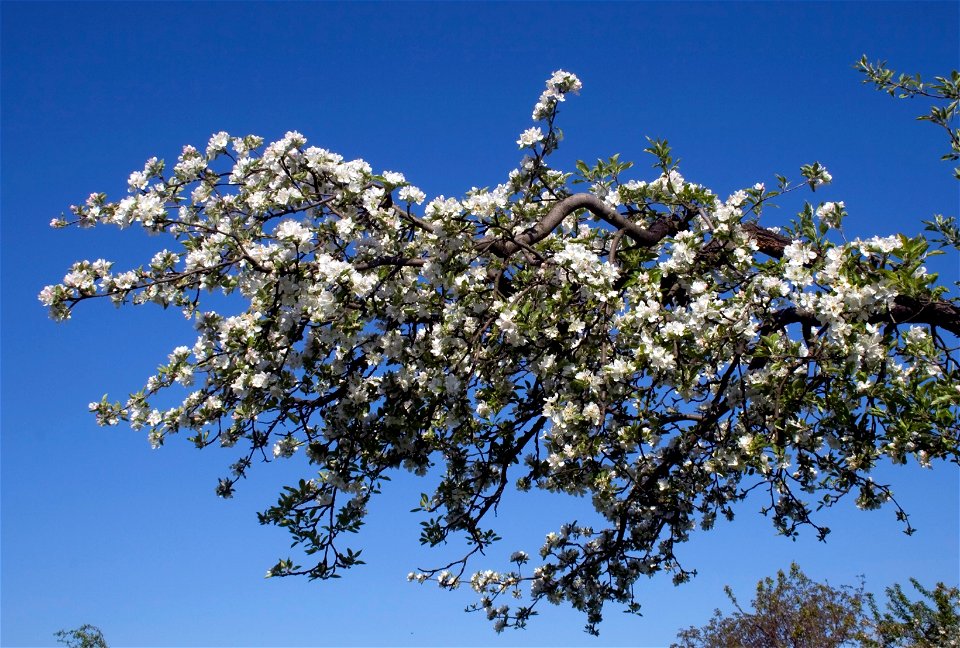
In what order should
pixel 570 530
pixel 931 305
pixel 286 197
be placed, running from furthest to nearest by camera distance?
pixel 570 530 < pixel 286 197 < pixel 931 305

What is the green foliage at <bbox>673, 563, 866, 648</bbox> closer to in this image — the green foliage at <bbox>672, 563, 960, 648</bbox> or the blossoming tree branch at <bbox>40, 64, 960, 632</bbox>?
the green foliage at <bbox>672, 563, 960, 648</bbox>

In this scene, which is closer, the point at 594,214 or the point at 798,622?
the point at 594,214

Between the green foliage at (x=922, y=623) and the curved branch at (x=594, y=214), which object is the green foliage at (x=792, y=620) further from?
the curved branch at (x=594, y=214)

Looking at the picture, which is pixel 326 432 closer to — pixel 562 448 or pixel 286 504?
pixel 286 504

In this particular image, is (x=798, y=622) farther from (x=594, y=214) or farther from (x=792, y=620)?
(x=594, y=214)

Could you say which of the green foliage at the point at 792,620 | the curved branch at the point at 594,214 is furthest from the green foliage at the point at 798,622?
the curved branch at the point at 594,214

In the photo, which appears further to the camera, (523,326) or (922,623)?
(922,623)

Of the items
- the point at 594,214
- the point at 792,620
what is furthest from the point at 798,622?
the point at 594,214

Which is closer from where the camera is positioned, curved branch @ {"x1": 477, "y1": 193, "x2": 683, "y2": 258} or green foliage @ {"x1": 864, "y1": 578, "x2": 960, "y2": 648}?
curved branch @ {"x1": 477, "y1": 193, "x2": 683, "y2": 258}

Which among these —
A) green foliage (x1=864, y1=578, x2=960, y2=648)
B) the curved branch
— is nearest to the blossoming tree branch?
the curved branch

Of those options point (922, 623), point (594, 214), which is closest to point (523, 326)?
point (594, 214)

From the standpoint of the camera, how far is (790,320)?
19.5ft

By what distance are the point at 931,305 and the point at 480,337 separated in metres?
2.79

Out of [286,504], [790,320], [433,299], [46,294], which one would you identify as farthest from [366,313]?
[790,320]
